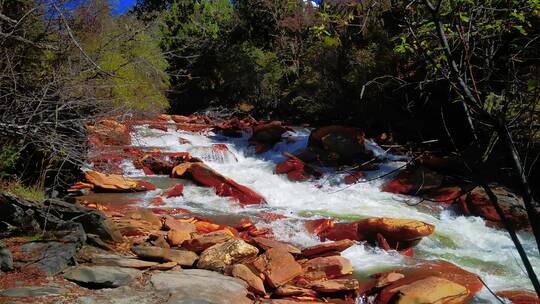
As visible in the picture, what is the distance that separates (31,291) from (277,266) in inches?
115

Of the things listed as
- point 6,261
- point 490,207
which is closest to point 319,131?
point 490,207

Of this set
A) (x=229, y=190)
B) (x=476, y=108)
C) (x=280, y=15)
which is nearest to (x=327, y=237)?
(x=229, y=190)

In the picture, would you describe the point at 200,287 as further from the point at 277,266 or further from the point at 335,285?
the point at 335,285

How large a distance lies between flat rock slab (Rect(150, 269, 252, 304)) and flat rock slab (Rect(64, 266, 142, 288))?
292 millimetres

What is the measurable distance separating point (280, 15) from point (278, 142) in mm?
12730

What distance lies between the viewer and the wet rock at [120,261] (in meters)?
5.48

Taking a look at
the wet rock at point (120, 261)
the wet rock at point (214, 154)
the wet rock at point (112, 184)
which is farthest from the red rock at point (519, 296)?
the wet rock at point (214, 154)

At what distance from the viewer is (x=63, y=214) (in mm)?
6273

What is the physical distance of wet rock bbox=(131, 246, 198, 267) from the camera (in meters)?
6.01

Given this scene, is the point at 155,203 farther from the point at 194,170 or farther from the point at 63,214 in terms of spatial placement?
the point at 63,214

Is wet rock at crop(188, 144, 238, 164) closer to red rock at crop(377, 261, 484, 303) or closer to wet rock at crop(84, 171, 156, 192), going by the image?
wet rock at crop(84, 171, 156, 192)

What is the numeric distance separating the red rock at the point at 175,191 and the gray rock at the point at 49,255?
5.44 m

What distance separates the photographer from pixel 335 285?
6.15m

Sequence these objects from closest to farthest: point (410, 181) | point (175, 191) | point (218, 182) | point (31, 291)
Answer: point (31, 291) → point (175, 191) → point (218, 182) → point (410, 181)
